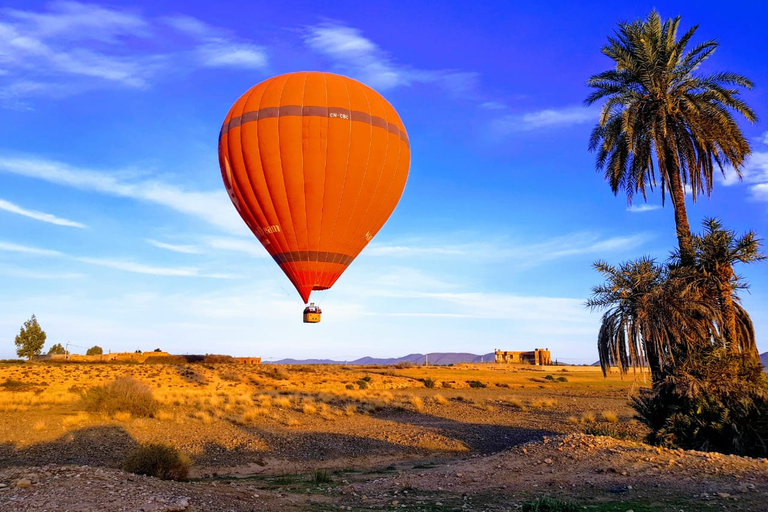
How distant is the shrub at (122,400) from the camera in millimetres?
25031

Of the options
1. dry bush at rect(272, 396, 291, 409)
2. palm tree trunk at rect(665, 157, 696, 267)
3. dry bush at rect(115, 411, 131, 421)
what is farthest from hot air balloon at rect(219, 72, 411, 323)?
palm tree trunk at rect(665, 157, 696, 267)

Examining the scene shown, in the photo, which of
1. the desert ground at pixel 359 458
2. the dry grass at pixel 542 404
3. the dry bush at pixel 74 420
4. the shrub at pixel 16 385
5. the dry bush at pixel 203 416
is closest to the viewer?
the desert ground at pixel 359 458

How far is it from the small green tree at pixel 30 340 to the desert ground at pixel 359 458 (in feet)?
163

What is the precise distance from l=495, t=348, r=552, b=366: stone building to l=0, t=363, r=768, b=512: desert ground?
210 ft

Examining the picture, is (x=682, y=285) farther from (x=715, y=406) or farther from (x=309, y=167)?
(x=309, y=167)

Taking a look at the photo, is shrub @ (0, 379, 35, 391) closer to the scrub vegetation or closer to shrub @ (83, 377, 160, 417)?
shrub @ (83, 377, 160, 417)

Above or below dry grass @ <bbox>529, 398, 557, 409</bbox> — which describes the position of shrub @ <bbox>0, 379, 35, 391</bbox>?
above

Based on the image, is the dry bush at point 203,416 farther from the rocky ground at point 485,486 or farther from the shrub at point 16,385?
the shrub at point 16,385

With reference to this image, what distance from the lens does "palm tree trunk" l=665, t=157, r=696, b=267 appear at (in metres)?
17.5

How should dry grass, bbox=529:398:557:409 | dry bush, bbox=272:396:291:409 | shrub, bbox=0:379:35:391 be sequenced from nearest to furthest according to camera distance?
1. dry bush, bbox=272:396:291:409
2. dry grass, bbox=529:398:557:409
3. shrub, bbox=0:379:35:391

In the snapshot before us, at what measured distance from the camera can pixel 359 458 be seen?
64.0ft

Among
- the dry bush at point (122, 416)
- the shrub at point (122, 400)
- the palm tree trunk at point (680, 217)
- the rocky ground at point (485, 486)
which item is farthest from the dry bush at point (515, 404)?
the dry bush at point (122, 416)

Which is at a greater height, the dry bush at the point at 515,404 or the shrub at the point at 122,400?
the shrub at the point at 122,400

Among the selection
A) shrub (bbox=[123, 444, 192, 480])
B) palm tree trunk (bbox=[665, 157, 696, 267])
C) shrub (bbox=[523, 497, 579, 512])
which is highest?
palm tree trunk (bbox=[665, 157, 696, 267])
